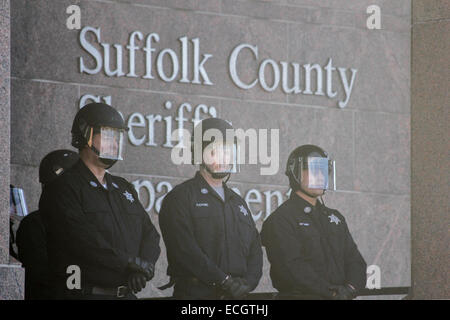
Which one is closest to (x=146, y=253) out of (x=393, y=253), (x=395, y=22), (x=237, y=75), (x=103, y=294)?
(x=103, y=294)

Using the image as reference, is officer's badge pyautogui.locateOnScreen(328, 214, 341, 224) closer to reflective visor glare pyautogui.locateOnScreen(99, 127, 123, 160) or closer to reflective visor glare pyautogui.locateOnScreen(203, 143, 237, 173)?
reflective visor glare pyautogui.locateOnScreen(203, 143, 237, 173)

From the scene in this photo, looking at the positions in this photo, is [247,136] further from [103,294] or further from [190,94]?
[103,294]

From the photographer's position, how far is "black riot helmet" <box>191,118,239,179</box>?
9758mm

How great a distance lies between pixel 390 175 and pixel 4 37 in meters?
4.13

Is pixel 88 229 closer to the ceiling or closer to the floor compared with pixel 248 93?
closer to the floor

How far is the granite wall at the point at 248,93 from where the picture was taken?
9547 mm

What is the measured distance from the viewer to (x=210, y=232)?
9.57 metres

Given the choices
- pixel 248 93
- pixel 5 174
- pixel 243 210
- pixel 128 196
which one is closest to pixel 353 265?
pixel 243 210

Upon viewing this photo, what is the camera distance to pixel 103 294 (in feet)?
29.6

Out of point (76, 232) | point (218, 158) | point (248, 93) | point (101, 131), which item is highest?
point (248, 93)

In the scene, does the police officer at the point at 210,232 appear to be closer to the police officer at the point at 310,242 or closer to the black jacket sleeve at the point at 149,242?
the black jacket sleeve at the point at 149,242

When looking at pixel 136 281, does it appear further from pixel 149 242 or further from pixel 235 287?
A: pixel 235 287

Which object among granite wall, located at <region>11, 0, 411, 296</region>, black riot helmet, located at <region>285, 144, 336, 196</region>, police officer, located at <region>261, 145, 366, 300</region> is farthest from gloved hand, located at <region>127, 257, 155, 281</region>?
black riot helmet, located at <region>285, 144, 336, 196</region>

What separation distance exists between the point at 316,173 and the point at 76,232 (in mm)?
2459
